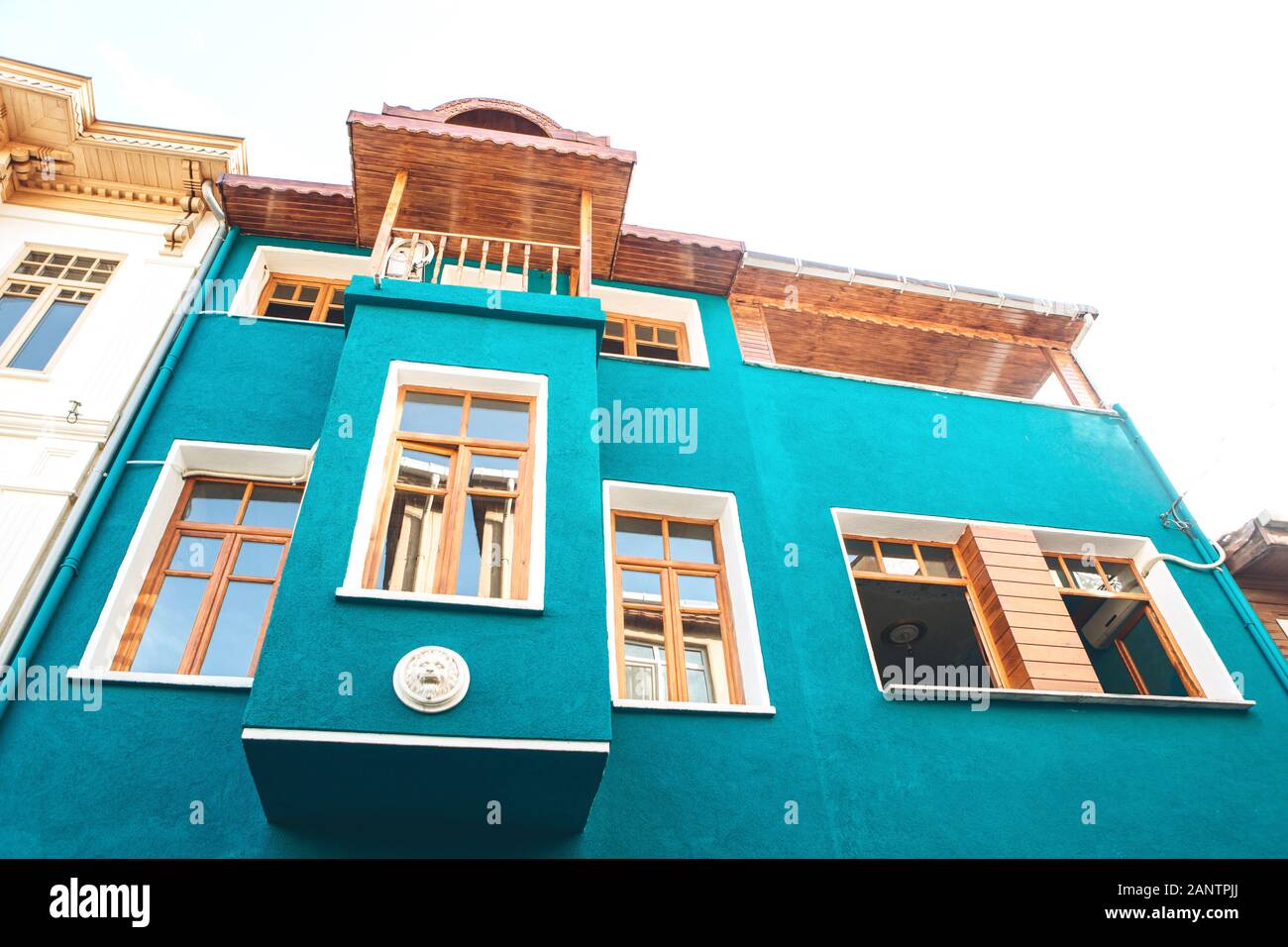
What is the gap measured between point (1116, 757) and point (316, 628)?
6.01m

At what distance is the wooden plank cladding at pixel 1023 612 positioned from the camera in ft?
23.8

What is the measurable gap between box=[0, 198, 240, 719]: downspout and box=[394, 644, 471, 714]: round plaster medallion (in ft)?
9.56

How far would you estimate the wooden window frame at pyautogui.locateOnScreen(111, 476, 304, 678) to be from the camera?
6.36 metres

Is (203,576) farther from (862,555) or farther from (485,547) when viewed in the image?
(862,555)

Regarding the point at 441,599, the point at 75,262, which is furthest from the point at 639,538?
the point at 75,262

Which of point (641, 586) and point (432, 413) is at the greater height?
point (432, 413)

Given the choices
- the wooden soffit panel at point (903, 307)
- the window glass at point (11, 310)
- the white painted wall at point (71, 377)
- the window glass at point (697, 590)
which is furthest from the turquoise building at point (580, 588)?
the window glass at point (11, 310)

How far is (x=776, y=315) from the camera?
1090 cm

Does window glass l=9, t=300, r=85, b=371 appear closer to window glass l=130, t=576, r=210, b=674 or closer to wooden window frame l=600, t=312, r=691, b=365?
window glass l=130, t=576, r=210, b=674

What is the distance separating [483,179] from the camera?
9438 mm

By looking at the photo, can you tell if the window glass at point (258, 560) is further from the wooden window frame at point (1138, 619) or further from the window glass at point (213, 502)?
the wooden window frame at point (1138, 619)

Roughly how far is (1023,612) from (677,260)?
556 centimetres
